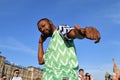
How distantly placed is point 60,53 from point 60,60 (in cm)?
10

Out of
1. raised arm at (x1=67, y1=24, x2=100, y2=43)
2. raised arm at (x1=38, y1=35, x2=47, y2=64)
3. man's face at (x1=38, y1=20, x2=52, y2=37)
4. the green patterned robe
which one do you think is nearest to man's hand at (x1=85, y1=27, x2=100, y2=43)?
raised arm at (x1=67, y1=24, x2=100, y2=43)

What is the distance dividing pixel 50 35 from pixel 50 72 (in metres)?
0.55

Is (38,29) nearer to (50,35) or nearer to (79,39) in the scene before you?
(50,35)

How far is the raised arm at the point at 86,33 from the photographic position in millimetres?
3352

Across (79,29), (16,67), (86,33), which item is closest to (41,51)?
(79,29)

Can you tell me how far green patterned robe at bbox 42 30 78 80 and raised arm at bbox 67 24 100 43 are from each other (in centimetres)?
33

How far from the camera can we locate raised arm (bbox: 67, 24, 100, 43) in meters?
3.35

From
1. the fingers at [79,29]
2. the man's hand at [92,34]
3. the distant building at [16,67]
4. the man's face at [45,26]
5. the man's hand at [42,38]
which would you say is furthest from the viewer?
the distant building at [16,67]

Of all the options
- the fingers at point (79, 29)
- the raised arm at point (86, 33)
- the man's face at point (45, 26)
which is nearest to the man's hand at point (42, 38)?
the man's face at point (45, 26)

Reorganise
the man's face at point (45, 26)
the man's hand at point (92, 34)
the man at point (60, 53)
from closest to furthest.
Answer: the man's hand at point (92, 34)
the man at point (60, 53)
the man's face at point (45, 26)

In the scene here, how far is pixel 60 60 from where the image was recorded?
395cm

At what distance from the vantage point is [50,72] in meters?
4.03

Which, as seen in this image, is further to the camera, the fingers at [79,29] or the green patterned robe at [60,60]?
the green patterned robe at [60,60]

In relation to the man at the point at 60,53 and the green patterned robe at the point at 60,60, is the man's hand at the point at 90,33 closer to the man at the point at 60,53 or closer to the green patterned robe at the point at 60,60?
the man at the point at 60,53
